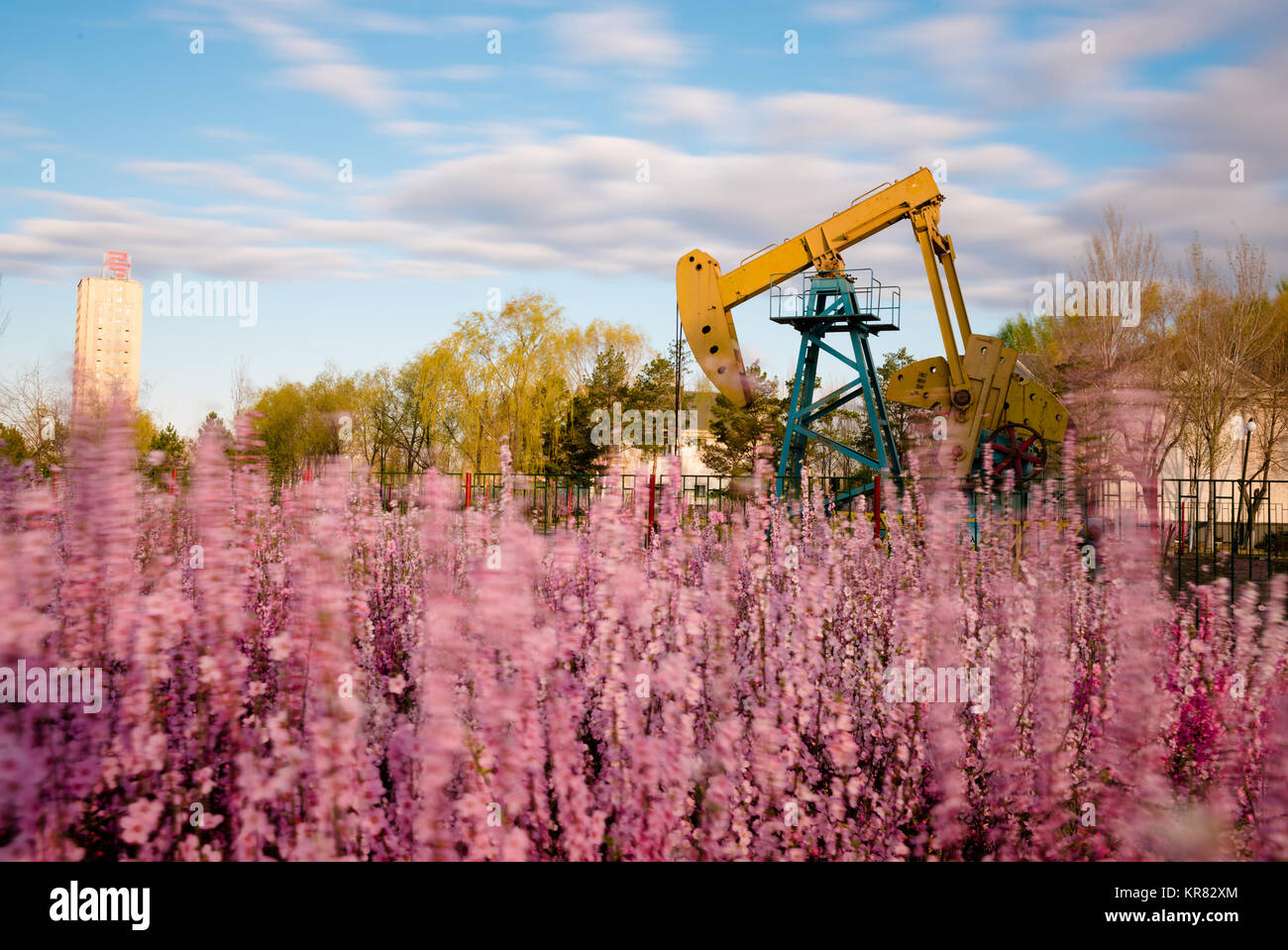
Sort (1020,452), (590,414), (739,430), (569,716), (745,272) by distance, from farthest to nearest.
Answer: (590,414), (739,430), (745,272), (1020,452), (569,716)

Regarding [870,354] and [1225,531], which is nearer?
[870,354]

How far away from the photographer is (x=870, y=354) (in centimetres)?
1503

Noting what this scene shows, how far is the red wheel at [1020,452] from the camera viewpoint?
12.4m

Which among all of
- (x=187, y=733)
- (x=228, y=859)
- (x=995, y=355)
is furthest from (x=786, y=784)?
(x=995, y=355)

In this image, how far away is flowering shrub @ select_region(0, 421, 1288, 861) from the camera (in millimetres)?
2334

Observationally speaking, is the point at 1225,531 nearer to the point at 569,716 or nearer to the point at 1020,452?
the point at 1020,452

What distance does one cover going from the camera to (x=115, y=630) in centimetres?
251

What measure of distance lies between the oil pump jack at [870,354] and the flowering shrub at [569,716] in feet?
29.5

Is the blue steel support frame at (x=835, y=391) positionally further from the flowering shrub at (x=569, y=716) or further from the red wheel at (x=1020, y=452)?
the flowering shrub at (x=569, y=716)

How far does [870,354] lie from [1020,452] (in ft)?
11.7

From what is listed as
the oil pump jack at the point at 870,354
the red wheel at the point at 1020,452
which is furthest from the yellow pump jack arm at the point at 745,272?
the red wheel at the point at 1020,452

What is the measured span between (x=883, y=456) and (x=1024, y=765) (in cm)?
1288

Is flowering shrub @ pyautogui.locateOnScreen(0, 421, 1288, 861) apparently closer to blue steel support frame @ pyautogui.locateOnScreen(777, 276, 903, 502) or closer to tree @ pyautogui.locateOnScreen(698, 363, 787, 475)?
blue steel support frame @ pyautogui.locateOnScreen(777, 276, 903, 502)

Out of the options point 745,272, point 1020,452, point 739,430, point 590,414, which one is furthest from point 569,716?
point 590,414
